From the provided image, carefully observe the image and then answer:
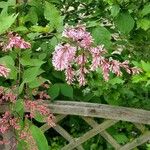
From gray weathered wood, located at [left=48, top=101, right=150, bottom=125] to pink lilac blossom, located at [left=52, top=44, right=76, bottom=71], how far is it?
1143 mm

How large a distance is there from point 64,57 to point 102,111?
120 cm

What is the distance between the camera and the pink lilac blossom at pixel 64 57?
1.80 m

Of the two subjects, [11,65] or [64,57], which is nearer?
[64,57]

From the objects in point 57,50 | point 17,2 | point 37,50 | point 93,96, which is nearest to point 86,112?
point 93,96

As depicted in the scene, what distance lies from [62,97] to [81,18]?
1.97ft

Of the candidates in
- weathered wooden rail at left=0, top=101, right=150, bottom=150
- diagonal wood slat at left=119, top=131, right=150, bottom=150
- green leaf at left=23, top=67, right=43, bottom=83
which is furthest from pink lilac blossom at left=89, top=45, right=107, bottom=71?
diagonal wood slat at left=119, top=131, right=150, bottom=150

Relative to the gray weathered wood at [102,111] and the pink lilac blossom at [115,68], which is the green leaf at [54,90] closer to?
the gray weathered wood at [102,111]

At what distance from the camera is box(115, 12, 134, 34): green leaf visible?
2.51 meters

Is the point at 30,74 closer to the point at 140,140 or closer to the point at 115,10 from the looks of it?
the point at 115,10

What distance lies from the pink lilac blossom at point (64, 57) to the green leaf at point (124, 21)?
75 cm

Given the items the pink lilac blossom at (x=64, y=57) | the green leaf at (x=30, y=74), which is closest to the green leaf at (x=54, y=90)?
the green leaf at (x=30, y=74)

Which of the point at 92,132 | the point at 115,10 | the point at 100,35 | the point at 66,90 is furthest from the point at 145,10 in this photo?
the point at 92,132

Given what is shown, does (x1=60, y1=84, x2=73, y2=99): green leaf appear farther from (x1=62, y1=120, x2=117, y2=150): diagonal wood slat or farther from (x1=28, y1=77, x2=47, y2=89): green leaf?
(x1=28, y1=77, x2=47, y2=89): green leaf

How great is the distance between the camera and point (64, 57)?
1.81 meters
